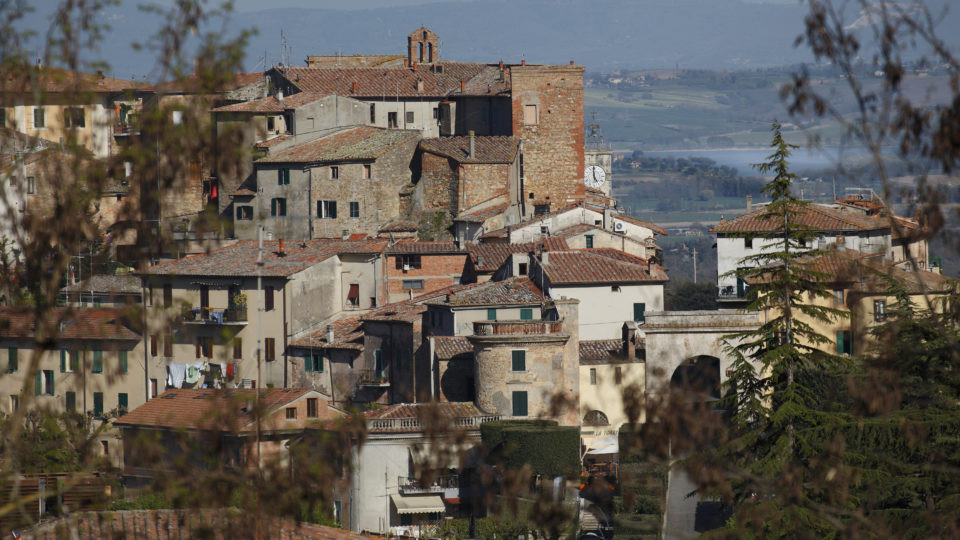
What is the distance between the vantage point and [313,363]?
1852 inches

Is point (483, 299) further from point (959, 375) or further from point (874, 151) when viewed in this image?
point (874, 151)

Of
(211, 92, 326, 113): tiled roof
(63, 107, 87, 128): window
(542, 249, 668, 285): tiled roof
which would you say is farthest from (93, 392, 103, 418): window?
(63, 107, 87, 128): window

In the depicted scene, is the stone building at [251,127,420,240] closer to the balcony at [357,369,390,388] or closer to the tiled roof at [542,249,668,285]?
the tiled roof at [542,249,668,285]

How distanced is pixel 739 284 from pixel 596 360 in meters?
8.00

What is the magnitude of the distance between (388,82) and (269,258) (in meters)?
14.7

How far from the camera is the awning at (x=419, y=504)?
123 ft

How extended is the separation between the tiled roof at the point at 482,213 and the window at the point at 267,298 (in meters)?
8.91

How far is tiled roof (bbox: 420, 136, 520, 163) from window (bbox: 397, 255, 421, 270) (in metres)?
5.44

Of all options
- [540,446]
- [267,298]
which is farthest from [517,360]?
[267,298]

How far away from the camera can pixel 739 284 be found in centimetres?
4866

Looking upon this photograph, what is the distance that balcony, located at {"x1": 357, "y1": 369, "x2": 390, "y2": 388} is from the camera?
4462 cm

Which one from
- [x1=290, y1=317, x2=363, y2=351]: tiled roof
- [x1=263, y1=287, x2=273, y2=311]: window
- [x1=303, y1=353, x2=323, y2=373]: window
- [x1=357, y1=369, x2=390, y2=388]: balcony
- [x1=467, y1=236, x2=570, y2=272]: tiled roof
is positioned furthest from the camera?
[x1=467, y1=236, x2=570, y2=272]: tiled roof

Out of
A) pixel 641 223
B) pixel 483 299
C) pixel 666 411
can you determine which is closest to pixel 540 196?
pixel 641 223

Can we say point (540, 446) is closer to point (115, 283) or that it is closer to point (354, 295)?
point (354, 295)
